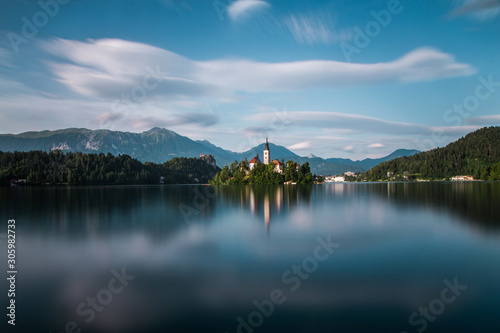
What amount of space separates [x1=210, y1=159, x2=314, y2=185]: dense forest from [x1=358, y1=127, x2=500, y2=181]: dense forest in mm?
92462

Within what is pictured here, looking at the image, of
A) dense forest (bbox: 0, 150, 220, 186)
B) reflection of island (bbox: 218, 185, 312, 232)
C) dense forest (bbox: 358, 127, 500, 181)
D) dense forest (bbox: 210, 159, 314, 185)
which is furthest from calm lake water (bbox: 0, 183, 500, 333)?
dense forest (bbox: 358, 127, 500, 181)

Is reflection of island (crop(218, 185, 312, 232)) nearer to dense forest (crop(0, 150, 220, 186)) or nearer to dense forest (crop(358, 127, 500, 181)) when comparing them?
dense forest (crop(0, 150, 220, 186))

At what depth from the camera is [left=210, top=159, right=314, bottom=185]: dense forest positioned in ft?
389

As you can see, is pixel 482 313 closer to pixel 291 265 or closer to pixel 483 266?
pixel 483 266

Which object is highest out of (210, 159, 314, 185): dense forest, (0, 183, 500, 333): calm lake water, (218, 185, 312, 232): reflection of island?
(210, 159, 314, 185): dense forest

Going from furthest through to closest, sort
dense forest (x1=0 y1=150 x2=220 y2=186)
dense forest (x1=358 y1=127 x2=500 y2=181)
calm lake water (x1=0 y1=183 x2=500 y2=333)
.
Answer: dense forest (x1=358 y1=127 x2=500 y2=181) < dense forest (x1=0 y1=150 x2=220 y2=186) < calm lake water (x1=0 y1=183 x2=500 y2=333)

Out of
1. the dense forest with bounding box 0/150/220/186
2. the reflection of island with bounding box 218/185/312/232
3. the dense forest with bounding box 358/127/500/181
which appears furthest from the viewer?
the dense forest with bounding box 358/127/500/181

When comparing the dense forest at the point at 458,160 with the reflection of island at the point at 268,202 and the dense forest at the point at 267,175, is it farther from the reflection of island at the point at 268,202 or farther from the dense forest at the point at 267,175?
the reflection of island at the point at 268,202

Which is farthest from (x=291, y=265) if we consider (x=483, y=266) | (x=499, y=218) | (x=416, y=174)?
(x=416, y=174)

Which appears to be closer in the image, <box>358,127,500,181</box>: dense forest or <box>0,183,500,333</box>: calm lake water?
<box>0,183,500,333</box>: calm lake water

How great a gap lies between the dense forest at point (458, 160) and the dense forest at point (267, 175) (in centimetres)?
9246

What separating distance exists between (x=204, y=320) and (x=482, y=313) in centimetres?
648

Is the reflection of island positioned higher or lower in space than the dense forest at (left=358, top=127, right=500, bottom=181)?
lower

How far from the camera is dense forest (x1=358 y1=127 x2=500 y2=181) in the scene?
161875mm
